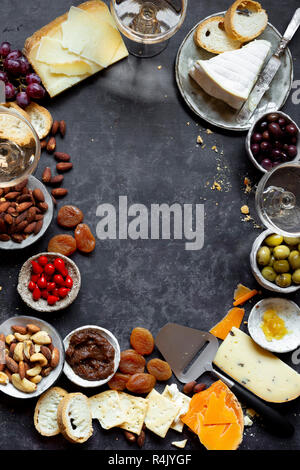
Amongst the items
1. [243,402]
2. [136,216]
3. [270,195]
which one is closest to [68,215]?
[136,216]

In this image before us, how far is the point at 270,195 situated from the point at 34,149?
775 millimetres

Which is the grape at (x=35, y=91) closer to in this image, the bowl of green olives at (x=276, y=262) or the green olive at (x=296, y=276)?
the bowl of green olives at (x=276, y=262)

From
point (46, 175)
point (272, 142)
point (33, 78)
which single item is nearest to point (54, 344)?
point (46, 175)

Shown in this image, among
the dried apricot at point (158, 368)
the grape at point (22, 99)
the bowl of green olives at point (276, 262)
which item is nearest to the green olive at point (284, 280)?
the bowl of green olives at point (276, 262)

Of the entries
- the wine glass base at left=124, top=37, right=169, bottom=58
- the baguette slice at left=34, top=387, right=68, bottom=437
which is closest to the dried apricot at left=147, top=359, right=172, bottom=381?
the baguette slice at left=34, top=387, right=68, bottom=437

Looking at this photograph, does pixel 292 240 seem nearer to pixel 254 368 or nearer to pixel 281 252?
pixel 281 252

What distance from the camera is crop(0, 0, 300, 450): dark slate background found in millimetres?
1969

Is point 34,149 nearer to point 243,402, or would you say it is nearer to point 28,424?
point 28,424

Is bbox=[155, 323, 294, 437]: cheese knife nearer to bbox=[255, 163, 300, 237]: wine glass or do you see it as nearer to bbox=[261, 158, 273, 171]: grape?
bbox=[255, 163, 300, 237]: wine glass

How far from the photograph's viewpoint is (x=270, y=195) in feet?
6.32

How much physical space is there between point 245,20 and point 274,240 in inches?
29.9

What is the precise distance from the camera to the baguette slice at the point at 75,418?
5.88 feet

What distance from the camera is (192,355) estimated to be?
6.43 feet

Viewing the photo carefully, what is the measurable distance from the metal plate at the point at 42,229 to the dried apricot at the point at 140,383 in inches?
21.6
